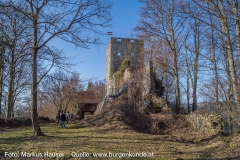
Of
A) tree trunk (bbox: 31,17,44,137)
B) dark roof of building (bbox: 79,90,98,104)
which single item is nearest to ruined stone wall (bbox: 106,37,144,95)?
dark roof of building (bbox: 79,90,98,104)

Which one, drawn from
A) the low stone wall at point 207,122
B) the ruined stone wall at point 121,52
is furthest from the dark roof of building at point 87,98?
the low stone wall at point 207,122

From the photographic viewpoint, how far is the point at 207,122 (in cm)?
1304

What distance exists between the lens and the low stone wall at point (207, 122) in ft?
41.1

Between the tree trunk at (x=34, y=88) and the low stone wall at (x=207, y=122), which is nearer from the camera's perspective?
the tree trunk at (x=34, y=88)

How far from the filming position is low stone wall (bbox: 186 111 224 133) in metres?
12.5

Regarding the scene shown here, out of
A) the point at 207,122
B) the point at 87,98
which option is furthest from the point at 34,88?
the point at 87,98

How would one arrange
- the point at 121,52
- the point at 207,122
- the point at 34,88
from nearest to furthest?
the point at 34,88 < the point at 207,122 < the point at 121,52

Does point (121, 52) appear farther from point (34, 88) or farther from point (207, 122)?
point (34, 88)

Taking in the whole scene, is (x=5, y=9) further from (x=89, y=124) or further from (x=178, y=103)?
(x=178, y=103)

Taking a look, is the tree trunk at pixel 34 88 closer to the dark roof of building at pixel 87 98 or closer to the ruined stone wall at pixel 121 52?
the dark roof of building at pixel 87 98

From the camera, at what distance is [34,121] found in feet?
35.7

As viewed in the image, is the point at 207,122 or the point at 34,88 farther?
the point at 207,122

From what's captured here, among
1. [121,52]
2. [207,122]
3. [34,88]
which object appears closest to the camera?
[34,88]

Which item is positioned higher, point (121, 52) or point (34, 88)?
point (121, 52)
